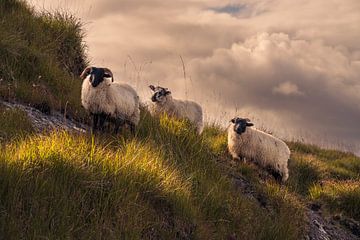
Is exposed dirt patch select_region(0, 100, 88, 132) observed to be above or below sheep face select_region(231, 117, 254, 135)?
below

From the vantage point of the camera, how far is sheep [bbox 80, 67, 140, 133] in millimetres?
9539

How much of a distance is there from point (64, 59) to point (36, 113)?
4.17 m

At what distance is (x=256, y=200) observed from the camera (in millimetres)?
9102

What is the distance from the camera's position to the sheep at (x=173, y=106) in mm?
14031

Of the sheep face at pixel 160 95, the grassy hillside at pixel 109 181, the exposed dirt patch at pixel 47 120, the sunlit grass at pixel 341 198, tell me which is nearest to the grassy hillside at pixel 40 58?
the grassy hillside at pixel 109 181

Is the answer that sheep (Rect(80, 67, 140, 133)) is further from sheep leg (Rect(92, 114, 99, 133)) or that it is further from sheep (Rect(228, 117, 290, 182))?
sheep (Rect(228, 117, 290, 182))

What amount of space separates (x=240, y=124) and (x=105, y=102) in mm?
4830

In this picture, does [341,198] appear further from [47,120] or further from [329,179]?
[47,120]

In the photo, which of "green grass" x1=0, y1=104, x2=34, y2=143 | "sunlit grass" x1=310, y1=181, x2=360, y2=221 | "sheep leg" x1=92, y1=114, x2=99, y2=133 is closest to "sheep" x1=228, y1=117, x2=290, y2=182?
"sunlit grass" x1=310, y1=181, x2=360, y2=221

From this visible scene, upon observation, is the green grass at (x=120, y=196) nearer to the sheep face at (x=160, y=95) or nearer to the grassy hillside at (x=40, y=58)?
the grassy hillside at (x=40, y=58)

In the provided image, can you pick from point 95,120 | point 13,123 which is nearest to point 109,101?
point 95,120

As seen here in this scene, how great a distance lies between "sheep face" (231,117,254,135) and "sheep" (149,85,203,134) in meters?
0.97

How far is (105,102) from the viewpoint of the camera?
9.55m

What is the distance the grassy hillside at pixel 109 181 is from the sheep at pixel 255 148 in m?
1.07
